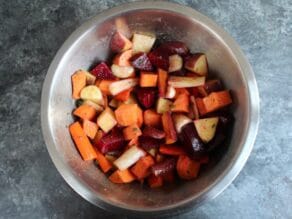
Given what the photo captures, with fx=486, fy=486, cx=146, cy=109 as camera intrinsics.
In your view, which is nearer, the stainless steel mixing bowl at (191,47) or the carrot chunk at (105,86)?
the stainless steel mixing bowl at (191,47)

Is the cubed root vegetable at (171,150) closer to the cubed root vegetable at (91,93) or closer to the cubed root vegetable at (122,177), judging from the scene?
the cubed root vegetable at (122,177)

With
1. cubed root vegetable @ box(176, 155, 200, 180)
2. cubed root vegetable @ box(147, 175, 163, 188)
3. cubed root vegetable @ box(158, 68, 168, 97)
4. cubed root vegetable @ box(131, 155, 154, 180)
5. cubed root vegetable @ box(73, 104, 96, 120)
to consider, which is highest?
cubed root vegetable @ box(158, 68, 168, 97)

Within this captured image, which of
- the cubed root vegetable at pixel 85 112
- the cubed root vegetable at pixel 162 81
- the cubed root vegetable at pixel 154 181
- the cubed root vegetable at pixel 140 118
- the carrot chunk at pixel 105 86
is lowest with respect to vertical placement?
the cubed root vegetable at pixel 154 181

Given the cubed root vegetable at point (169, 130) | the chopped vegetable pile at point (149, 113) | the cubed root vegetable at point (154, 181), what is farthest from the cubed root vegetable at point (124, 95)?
the cubed root vegetable at point (154, 181)

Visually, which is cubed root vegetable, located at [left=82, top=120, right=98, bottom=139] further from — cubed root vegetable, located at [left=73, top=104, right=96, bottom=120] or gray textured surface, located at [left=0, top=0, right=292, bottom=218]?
gray textured surface, located at [left=0, top=0, right=292, bottom=218]

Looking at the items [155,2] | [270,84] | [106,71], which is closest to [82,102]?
[106,71]

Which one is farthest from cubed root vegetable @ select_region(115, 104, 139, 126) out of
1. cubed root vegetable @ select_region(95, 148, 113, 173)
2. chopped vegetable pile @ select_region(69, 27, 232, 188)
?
cubed root vegetable @ select_region(95, 148, 113, 173)

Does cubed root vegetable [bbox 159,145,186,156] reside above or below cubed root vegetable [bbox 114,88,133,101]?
below

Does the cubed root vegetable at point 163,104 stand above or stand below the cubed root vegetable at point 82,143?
above
